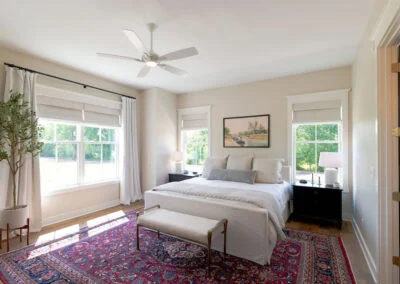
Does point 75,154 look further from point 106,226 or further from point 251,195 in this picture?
point 251,195

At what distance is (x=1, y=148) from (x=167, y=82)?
9.59 ft

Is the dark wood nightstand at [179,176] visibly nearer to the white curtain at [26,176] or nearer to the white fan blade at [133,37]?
the white curtain at [26,176]

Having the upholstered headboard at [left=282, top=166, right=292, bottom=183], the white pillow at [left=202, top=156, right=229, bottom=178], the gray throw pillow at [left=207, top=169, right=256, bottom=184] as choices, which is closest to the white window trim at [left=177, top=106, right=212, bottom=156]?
the white pillow at [left=202, top=156, right=229, bottom=178]

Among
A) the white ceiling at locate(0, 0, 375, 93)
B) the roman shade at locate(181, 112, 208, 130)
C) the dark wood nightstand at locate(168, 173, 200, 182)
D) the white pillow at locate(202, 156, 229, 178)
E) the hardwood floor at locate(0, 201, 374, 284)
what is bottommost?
the hardwood floor at locate(0, 201, 374, 284)

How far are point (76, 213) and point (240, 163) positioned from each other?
315 cm

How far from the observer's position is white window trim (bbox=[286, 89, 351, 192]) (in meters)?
3.48

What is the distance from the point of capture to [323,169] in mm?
3777

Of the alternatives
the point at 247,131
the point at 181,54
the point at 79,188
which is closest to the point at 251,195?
the point at 181,54

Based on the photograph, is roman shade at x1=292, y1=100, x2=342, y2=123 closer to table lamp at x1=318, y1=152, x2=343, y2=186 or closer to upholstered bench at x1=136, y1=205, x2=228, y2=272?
table lamp at x1=318, y1=152, x2=343, y2=186

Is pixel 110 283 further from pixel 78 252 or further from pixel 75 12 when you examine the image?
pixel 75 12

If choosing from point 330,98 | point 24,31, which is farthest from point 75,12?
point 330,98

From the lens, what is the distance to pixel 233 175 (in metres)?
3.61

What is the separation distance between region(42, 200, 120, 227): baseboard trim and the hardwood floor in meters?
0.12

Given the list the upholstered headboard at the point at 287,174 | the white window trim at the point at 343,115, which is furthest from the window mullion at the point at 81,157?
the white window trim at the point at 343,115
